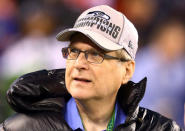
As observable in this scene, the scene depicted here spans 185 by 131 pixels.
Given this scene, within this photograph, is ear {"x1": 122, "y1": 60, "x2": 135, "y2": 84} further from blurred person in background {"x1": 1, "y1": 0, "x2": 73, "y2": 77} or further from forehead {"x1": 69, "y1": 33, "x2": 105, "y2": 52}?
blurred person in background {"x1": 1, "y1": 0, "x2": 73, "y2": 77}

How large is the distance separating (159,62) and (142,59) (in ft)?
0.70

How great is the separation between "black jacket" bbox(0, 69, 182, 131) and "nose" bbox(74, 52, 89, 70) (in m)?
0.25

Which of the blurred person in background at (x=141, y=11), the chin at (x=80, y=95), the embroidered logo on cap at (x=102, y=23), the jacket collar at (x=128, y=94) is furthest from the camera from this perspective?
the blurred person in background at (x=141, y=11)

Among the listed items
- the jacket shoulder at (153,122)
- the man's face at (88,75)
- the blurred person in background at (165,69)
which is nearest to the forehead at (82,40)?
the man's face at (88,75)

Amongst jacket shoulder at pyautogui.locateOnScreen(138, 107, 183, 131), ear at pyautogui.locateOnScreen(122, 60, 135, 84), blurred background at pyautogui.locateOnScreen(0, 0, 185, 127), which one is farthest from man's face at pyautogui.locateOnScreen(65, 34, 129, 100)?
blurred background at pyautogui.locateOnScreen(0, 0, 185, 127)

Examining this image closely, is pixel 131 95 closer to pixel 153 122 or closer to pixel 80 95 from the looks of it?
pixel 153 122

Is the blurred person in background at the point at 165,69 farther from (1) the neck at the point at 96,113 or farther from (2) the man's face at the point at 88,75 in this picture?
(2) the man's face at the point at 88,75

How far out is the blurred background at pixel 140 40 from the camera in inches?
164

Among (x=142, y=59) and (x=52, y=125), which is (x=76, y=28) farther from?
(x=142, y=59)

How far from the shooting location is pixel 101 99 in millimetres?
2041

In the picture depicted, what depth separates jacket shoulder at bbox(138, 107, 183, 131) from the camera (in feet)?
7.20

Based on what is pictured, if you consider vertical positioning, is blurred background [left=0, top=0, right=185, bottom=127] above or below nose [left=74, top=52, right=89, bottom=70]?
below

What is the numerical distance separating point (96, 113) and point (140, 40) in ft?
7.95

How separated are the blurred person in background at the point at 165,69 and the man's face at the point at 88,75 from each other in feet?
7.15
